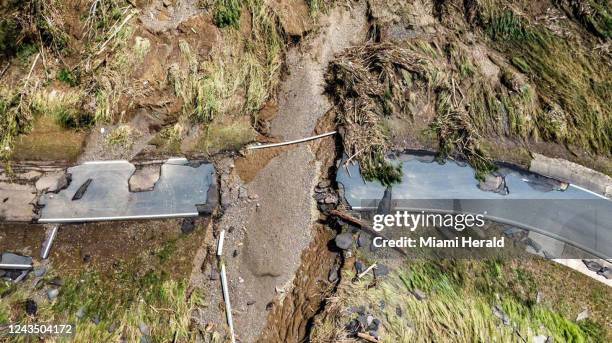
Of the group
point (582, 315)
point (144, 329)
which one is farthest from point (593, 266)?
point (144, 329)

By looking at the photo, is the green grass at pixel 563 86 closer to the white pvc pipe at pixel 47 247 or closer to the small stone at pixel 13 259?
the white pvc pipe at pixel 47 247

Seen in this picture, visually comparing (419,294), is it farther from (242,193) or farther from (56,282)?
(56,282)

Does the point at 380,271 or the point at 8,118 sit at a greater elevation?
the point at 8,118

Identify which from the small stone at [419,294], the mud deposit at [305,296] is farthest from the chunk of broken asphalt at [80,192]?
the small stone at [419,294]

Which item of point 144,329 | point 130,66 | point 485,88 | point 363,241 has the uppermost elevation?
point 485,88

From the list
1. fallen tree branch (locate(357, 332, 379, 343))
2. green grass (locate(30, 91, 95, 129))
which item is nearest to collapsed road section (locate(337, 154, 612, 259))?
fallen tree branch (locate(357, 332, 379, 343))

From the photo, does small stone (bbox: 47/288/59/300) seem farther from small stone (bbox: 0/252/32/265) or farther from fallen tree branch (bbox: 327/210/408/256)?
fallen tree branch (bbox: 327/210/408/256)
